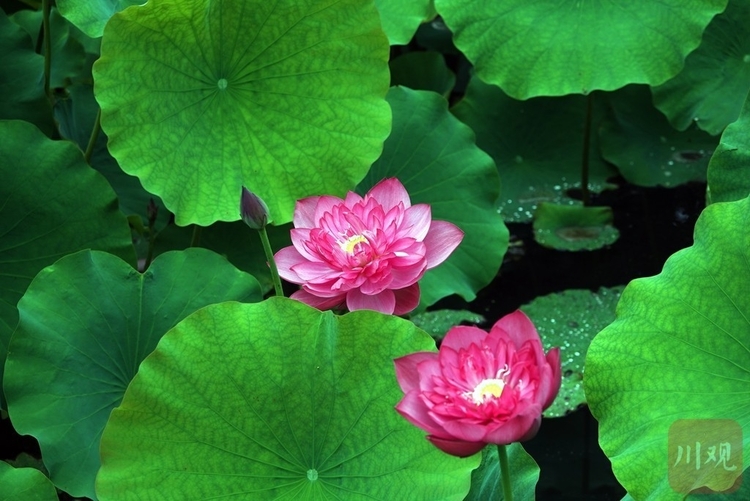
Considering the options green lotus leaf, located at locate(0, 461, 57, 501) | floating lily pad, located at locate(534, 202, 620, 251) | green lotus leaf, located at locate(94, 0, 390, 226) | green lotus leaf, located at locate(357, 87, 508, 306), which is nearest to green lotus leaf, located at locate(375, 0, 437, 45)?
green lotus leaf, located at locate(357, 87, 508, 306)

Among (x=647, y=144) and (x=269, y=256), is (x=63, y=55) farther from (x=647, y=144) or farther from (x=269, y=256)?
(x=647, y=144)

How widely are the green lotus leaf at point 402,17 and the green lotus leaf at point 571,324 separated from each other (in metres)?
0.69

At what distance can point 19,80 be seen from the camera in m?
2.10

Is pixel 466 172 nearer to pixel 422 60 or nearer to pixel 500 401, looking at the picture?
pixel 422 60

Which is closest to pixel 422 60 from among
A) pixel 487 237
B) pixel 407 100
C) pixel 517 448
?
pixel 407 100

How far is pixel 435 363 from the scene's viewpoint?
1.03 meters

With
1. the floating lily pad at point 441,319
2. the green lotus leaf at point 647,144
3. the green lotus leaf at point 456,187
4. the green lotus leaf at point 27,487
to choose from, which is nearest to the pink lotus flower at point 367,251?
the green lotus leaf at point 27,487

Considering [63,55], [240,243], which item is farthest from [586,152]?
[63,55]

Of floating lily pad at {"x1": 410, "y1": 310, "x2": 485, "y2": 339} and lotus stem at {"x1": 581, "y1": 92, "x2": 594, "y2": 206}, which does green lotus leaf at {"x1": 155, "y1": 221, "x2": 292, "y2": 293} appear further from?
lotus stem at {"x1": 581, "y1": 92, "x2": 594, "y2": 206}

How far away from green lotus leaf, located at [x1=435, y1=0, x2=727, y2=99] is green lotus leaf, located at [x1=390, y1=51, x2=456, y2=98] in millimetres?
456

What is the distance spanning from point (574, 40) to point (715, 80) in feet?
1.58

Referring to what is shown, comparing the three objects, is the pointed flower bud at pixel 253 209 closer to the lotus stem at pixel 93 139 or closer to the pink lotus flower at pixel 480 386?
the pink lotus flower at pixel 480 386

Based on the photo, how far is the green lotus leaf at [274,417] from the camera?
4.22 feet

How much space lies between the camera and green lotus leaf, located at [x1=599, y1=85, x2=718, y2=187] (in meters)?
2.65
